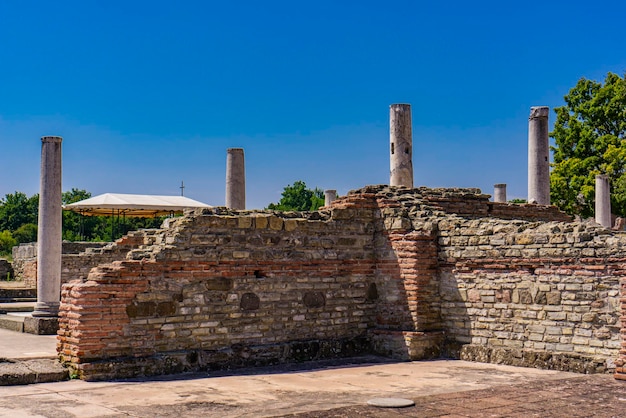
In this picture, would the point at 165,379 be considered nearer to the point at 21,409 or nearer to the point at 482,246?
the point at 21,409

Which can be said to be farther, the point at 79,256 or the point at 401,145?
the point at 79,256

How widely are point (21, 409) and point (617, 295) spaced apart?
672cm

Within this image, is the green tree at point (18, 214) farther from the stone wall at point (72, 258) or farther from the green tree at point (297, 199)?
the stone wall at point (72, 258)

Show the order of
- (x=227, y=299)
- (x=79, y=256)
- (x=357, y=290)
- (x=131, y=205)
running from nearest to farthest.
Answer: (x=227, y=299) < (x=357, y=290) < (x=79, y=256) < (x=131, y=205)

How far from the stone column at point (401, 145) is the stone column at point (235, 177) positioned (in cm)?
350

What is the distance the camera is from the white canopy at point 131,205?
2253 centimetres

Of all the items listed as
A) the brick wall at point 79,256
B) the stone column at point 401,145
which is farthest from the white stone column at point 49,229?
the stone column at point 401,145

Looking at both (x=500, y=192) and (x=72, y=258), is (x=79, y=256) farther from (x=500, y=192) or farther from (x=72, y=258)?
(x=500, y=192)

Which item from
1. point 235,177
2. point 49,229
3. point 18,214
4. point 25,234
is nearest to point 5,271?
point 235,177

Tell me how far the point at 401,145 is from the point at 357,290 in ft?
11.4

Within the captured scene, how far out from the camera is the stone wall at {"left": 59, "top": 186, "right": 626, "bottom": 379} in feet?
31.3

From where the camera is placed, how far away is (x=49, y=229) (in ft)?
44.3

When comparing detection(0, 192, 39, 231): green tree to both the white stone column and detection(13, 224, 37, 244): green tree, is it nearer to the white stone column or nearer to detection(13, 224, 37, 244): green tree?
detection(13, 224, 37, 244): green tree

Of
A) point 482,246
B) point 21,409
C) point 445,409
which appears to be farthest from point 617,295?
point 21,409
